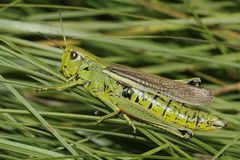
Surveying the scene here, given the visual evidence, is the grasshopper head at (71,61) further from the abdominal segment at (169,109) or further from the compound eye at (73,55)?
the abdominal segment at (169,109)

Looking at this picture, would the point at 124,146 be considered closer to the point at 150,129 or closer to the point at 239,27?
the point at 150,129

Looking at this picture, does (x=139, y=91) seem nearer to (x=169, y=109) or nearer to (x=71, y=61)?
(x=169, y=109)

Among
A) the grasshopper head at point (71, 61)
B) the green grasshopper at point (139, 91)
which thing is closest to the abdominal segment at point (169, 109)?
the green grasshopper at point (139, 91)

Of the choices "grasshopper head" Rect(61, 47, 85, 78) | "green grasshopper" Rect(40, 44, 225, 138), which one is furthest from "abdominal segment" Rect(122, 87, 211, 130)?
"grasshopper head" Rect(61, 47, 85, 78)

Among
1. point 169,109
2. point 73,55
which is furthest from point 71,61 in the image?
point 169,109

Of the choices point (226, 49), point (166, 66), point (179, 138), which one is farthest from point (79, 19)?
point (179, 138)

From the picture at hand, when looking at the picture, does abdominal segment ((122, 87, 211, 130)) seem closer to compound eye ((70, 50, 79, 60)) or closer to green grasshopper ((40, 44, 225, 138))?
→ green grasshopper ((40, 44, 225, 138))
